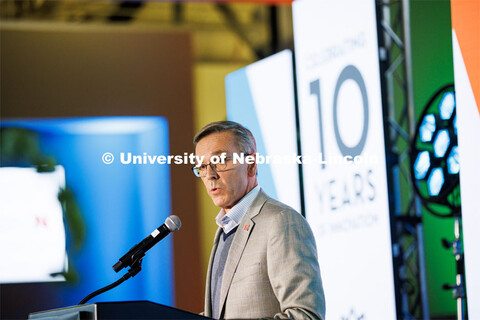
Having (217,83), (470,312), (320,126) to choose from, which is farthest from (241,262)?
(217,83)

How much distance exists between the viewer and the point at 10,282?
21.3 ft

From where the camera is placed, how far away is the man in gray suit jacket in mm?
2283

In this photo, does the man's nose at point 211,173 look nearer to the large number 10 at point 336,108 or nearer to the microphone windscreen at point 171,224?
the microphone windscreen at point 171,224

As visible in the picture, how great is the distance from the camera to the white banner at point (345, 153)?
3.38m

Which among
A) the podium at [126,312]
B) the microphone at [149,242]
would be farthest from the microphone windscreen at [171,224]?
the podium at [126,312]

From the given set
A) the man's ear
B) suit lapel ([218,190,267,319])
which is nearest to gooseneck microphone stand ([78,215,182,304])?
suit lapel ([218,190,267,319])

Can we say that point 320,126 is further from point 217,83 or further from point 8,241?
point 217,83

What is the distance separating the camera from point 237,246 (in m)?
2.54

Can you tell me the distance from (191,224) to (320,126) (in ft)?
9.10

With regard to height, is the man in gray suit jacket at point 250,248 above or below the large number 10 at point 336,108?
below

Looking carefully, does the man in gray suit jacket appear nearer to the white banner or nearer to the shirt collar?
the shirt collar

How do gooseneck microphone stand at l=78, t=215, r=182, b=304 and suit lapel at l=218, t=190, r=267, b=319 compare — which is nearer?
gooseneck microphone stand at l=78, t=215, r=182, b=304

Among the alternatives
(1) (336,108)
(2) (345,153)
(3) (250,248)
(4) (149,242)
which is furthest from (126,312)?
(1) (336,108)

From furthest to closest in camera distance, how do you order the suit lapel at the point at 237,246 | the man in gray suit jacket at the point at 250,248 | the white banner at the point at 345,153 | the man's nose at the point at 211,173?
the white banner at the point at 345,153
the man's nose at the point at 211,173
the suit lapel at the point at 237,246
the man in gray suit jacket at the point at 250,248
